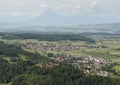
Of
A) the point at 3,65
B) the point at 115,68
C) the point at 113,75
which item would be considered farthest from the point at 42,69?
the point at 115,68

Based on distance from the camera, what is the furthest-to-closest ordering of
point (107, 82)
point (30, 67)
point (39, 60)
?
1. point (39, 60)
2. point (30, 67)
3. point (107, 82)

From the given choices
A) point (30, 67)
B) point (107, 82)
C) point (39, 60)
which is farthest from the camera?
point (39, 60)

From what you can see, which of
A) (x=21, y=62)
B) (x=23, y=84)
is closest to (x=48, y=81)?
(x=23, y=84)

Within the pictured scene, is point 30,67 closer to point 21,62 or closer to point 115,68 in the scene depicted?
point 21,62

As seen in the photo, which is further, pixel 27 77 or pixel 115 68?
pixel 115 68

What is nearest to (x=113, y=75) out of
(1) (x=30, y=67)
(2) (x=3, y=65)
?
(1) (x=30, y=67)

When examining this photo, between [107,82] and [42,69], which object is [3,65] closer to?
[42,69]

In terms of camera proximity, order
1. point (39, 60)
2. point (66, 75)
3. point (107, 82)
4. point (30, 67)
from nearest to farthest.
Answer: point (107, 82), point (66, 75), point (30, 67), point (39, 60)

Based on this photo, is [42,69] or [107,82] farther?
[42,69]

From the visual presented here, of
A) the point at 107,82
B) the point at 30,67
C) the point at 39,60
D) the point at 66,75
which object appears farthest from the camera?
the point at 39,60
